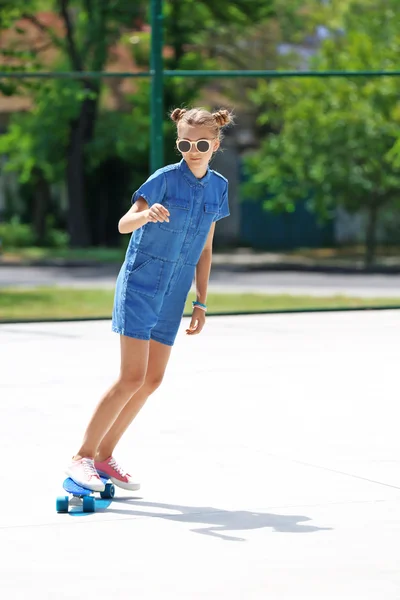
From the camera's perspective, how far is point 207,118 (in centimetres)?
638

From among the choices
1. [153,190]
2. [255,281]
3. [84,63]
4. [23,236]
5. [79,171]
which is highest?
[84,63]

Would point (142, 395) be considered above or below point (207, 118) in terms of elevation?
below

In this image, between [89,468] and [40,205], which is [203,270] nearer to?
[89,468]

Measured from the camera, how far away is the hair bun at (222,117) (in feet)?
21.0

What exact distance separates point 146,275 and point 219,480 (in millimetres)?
1132

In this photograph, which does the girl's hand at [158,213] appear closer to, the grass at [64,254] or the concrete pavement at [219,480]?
the concrete pavement at [219,480]

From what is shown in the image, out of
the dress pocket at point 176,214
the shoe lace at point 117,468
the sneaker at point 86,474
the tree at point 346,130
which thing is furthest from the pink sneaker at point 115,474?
the tree at point 346,130

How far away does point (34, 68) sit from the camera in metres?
22.6

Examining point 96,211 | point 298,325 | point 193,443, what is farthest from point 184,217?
point 96,211

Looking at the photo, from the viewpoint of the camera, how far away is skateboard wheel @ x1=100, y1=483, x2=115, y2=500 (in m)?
6.50

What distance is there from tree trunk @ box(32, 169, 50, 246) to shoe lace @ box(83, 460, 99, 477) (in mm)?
32808

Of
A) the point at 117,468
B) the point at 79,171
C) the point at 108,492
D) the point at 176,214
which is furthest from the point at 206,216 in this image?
the point at 79,171

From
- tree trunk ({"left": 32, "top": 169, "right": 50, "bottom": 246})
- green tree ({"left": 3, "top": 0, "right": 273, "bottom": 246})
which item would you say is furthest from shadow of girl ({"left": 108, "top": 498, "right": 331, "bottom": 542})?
tree trunk ({"left": 32, "top": 169, "right": 50, "bottom": 246})

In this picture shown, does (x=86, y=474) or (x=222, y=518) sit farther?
(x=86, y=474)
